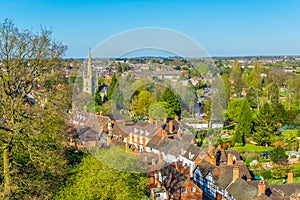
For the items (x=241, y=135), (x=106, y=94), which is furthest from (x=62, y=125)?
(x=106, y=94)

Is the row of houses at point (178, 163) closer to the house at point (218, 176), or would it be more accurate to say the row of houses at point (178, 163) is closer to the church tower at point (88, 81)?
the house at point (218, 176)

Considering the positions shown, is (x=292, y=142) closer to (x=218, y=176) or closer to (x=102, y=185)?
(x=218, y=176)

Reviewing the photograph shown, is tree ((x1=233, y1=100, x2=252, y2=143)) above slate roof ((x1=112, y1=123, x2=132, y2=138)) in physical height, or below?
below

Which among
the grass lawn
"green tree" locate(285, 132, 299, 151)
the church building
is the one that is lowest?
the grass lawn

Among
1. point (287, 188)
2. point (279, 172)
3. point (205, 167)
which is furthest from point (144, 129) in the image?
point (287, 188)

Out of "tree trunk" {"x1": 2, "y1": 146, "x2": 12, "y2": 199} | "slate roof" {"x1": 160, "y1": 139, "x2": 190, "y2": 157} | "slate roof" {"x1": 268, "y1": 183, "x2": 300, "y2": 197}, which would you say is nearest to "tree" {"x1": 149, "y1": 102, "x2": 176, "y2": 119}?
"slate roof" {"x1": 160, "y1": 139, "x2": 190, "y2": 157}

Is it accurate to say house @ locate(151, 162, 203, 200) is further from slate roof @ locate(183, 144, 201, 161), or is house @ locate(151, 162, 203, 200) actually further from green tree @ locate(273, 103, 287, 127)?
green tree @ locate(273, 103, 287, 127)

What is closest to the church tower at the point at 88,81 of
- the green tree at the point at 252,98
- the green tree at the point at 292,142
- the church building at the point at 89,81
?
the church building at the point at 89,81
